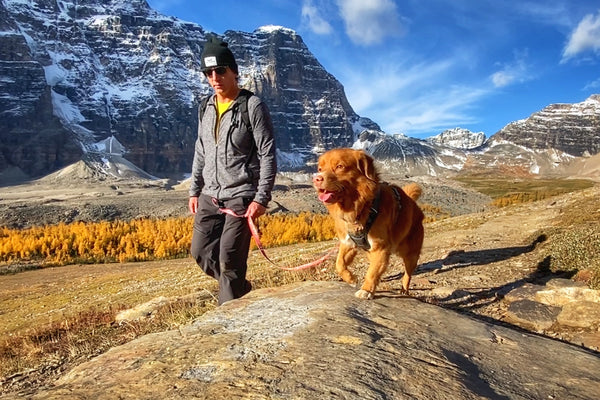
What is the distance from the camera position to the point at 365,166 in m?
4.34

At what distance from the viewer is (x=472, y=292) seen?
5777mm

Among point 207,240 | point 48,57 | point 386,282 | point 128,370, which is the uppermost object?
point 48,57

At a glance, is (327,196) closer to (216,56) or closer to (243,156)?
(243,156)

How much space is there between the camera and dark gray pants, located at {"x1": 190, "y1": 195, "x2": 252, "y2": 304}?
4.40 meters

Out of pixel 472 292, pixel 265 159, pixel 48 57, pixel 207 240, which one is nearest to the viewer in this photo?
pixel 265 159

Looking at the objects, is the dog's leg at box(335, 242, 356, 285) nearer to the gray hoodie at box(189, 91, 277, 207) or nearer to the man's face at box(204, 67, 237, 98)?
the gray hoodie at box(189, 91, 277, 207)

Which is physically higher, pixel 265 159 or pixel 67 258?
pixel 265 159

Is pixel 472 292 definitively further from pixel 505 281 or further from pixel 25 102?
pixel 25 102

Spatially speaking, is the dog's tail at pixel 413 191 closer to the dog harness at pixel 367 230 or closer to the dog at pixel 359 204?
the dog at pixel 359 204

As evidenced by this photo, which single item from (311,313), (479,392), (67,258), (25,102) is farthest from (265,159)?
(25,102)

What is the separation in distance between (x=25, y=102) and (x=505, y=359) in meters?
190

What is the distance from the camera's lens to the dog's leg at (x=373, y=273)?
13.0 feet

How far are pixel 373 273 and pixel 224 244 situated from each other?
1.53 m

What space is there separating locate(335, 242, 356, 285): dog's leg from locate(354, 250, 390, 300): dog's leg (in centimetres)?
30
